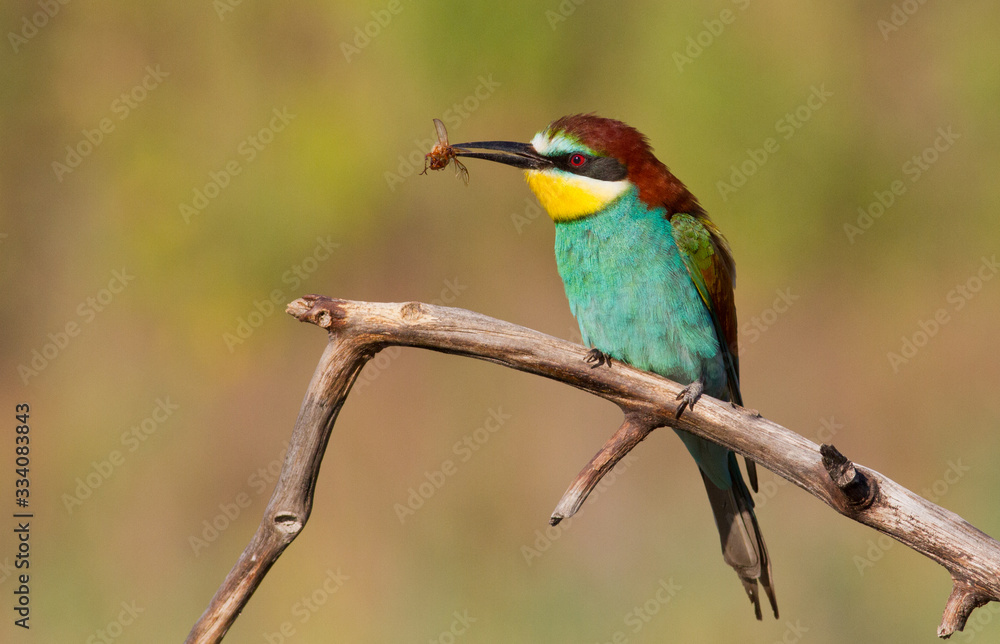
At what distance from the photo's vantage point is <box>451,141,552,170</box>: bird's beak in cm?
246

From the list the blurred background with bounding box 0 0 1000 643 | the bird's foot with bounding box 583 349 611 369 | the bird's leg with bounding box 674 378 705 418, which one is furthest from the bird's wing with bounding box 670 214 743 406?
the blurred background with bounding box 0 0 1000 643

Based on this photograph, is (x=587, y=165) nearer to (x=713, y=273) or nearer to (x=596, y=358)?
(x=713, y=273)

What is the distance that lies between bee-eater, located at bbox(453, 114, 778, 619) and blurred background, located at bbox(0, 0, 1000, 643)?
727mm

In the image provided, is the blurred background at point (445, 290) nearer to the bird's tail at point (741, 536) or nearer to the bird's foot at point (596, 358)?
the bird's tail at point (741, 536)

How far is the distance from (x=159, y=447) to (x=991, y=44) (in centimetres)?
387

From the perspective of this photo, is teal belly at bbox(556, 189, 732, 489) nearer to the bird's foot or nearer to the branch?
the bird's foot

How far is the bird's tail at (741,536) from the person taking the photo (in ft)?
7.71

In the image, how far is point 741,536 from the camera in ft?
7.82

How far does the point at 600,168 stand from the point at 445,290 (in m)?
1.49

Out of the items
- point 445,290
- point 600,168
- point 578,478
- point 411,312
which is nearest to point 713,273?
point 600,168

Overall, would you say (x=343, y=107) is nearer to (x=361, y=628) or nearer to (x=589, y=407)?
(x=589, y=407)

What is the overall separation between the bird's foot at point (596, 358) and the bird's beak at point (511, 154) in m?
0.54

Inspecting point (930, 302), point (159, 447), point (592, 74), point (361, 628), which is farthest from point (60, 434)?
point (930, 302)

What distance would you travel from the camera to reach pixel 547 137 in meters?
2.46
